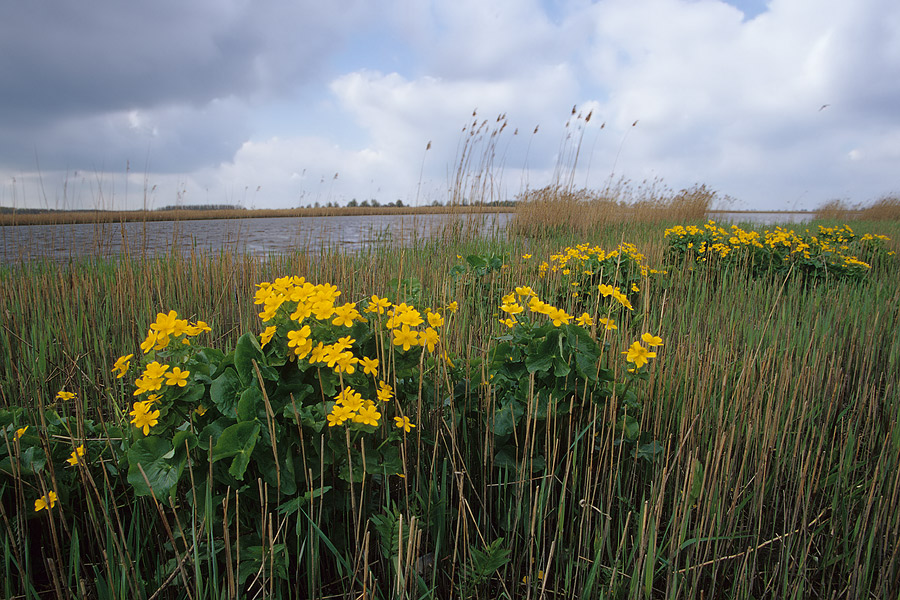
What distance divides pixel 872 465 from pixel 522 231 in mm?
5598

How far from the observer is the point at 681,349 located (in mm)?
1853

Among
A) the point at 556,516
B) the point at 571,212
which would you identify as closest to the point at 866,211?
the point at 571,212

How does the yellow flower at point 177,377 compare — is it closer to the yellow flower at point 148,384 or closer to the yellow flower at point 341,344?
the yellow flower at point 148,384

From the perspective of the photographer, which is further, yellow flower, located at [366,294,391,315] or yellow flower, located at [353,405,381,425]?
yellow flower, located at [366,294,391,315]

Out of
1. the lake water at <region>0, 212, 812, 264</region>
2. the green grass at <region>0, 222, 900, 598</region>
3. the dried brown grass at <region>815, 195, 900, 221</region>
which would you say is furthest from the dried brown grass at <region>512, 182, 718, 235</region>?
the dried brown grass at <region>815, 195, 900, 221</region>

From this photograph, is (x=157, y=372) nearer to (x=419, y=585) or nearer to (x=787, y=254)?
(x=419, y=585)

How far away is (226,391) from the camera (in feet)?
3.54

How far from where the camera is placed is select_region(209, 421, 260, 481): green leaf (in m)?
0.99

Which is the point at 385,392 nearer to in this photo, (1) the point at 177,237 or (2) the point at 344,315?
(2) the point at 344,315

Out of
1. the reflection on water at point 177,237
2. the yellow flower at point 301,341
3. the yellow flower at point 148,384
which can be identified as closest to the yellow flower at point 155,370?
the yellow flower at point 148,384

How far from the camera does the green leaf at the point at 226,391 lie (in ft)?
3.48

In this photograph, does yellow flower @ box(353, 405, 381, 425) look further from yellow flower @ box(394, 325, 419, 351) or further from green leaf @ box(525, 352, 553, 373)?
green leaf @ box(525, 352, 553, 373)

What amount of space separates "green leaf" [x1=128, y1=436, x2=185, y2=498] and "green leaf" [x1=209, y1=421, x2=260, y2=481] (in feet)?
0.31

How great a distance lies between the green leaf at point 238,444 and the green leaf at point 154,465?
9 centimetres
